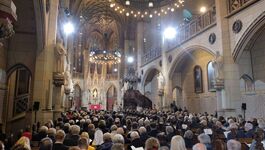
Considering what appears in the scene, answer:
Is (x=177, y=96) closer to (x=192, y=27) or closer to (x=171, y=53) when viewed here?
(x=171, y=53)

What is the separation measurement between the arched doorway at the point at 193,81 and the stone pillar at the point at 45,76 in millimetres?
9443

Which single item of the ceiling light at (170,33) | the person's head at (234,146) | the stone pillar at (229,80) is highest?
the ceiling light at (170,33)

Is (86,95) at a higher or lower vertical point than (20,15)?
lower

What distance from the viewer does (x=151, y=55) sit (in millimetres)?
25312

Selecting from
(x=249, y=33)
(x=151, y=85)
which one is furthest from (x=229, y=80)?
(x=151, y=85)

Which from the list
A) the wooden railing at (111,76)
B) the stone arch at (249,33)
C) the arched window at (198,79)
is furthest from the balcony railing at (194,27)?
the wooden railing at (111,76)

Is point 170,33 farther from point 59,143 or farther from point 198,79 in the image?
point 59,143

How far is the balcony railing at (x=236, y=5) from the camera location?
35.9ft

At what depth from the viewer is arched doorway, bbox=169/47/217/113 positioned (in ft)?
57.7

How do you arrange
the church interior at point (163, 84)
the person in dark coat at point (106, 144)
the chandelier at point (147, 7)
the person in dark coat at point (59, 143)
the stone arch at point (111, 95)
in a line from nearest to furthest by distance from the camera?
1. the person in dark coat at point (59, 143)
2. the person in dark coat at point (106, 144)
3. the church interior at point (163, 84)
4. the chandelier at point (147, 7)
5. the stone arch at point (111, 95)

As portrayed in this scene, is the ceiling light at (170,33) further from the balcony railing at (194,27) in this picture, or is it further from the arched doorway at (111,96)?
the arched doorway at (111,96)

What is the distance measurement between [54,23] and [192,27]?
940 centimetres

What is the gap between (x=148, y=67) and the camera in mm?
25781

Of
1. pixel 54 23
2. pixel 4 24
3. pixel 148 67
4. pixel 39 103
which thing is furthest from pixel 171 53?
pixel 4 24
